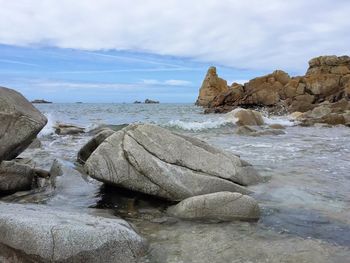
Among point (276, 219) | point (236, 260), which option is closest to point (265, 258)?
point (236, 260)

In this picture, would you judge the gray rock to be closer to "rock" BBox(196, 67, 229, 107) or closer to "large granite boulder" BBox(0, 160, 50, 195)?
"large granite boulder" BBox(0, 160, 50, 195)

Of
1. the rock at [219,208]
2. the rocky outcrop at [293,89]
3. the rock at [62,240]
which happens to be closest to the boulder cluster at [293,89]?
the rocky outcrop at [293,89]

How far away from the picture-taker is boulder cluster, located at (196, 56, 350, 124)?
53.2m

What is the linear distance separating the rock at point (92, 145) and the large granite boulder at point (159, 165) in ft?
8.34

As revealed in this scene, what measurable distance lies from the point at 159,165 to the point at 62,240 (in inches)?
129

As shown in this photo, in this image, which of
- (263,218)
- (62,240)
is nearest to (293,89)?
(263,218)

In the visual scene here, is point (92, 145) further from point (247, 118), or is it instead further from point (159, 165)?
point (247, 118)

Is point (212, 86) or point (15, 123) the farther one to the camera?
point (212, 86)

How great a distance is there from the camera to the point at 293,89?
5688 centimetres

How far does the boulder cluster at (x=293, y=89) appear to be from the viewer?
5325 centimetres

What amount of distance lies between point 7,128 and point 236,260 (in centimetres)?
503

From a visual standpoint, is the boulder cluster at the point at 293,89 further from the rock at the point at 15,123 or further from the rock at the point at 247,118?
the rock at the point at 15,123

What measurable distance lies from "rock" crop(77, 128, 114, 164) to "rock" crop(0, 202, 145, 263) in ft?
17.7

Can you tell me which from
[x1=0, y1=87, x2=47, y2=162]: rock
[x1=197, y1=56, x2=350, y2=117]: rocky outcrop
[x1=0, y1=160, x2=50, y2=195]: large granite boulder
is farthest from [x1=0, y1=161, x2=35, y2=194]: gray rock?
[x1=197, y1=56, x2=350, y2=117]: rocky outcrop
